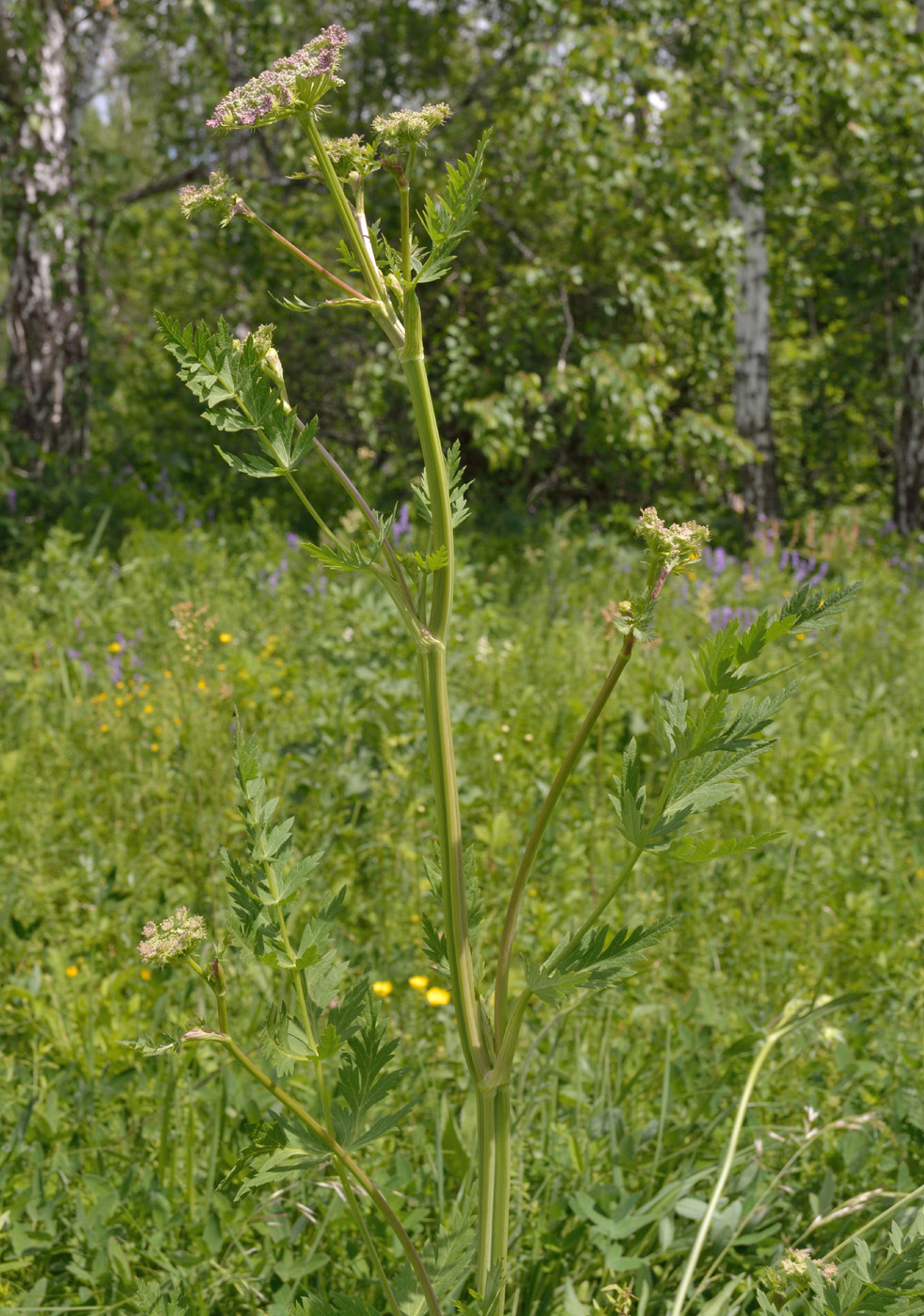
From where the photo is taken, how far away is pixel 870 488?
10133 mm

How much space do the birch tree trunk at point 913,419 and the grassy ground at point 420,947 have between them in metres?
3.79

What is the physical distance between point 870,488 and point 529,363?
5.16m

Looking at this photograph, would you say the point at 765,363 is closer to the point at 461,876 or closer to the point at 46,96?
the point at 46,96

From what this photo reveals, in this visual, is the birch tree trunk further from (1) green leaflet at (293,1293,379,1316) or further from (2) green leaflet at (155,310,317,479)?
(1) green leaflet at (293,1293,379,1316)

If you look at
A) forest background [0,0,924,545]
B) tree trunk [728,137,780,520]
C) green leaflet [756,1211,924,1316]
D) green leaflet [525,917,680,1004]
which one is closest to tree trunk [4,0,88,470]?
forest background [0,0,924,545]

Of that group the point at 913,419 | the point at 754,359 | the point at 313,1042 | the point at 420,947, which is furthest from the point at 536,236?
the point at 313,1042

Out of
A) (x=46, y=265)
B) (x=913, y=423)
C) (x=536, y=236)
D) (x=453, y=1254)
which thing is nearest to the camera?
(x=453, y=1254)

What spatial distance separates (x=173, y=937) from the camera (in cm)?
72

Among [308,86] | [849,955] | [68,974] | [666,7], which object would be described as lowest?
[849,955]

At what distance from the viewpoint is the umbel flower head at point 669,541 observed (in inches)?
26.8

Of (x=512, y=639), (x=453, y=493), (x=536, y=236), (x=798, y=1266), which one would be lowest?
(x=512, y=639)

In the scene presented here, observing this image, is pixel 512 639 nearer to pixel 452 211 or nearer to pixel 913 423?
pixel 452 211

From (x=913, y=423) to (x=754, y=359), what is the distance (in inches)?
59.8

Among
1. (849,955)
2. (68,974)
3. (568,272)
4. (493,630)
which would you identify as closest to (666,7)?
(568,272)
